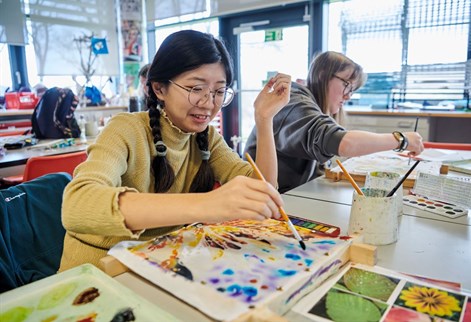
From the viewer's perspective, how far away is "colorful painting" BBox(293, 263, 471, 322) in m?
0.55

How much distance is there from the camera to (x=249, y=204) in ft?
2.13

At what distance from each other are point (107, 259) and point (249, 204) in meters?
0.26

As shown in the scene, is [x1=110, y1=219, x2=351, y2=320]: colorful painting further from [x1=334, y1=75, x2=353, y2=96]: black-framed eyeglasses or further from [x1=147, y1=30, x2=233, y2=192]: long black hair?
[x1=334, y1=75, x2=353, y2=96]: black-framed eyeglasses

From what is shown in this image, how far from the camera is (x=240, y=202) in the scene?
65cm

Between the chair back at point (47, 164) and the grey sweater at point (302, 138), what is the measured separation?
2.70 feet

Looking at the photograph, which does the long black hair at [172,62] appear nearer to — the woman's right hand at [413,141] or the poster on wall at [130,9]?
the woman's right hand at [413,141]

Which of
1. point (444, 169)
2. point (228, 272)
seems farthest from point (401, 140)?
point (228, 272)

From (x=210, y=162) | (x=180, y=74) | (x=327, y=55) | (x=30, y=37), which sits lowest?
(x=210, y=162)

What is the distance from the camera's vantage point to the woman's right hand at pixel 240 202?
0.65m

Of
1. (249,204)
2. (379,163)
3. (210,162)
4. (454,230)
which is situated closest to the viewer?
(249,204)

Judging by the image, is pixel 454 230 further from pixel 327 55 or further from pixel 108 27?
pixel 108 27

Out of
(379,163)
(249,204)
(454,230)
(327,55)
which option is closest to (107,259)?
(249,204)

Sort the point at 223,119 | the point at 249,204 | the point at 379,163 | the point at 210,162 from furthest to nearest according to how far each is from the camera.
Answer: the point at 223,119 → the point at 379,163 → the point at 210,162 → the point at 249,204

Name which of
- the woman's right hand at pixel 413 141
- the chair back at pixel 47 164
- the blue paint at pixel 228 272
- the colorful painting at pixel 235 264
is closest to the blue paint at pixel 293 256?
the colorful painting at pixel 235 264
